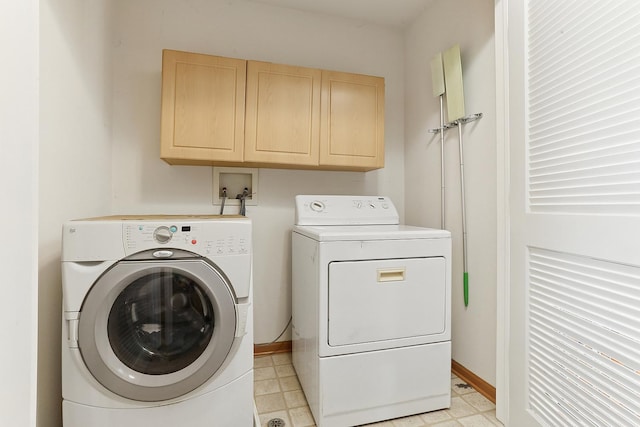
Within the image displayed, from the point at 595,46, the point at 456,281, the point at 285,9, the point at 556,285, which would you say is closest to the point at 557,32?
the point at 595,46

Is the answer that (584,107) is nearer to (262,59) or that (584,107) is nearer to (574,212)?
(574,212)

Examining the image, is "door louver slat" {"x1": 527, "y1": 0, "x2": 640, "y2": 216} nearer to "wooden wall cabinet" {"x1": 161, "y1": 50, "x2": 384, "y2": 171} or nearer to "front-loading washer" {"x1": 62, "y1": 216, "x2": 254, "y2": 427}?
"wooden wall cabinet" {"x1": 161, "y1": 50, "x2": 384, "y2": 171}

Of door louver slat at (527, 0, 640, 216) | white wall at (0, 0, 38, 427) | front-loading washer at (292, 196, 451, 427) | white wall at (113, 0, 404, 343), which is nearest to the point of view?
white wall at (0, 0, 38, 427)

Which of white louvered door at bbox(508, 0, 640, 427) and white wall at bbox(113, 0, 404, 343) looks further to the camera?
white wall at bbox(113, 0, 404, 343)

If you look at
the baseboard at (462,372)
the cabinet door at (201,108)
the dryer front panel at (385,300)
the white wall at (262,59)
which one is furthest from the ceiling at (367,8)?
the baseboard at (462,372)

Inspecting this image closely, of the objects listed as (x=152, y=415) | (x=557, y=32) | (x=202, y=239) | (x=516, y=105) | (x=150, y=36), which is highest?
(x=150, y=36)

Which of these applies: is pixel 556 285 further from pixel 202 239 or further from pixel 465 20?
pixel 465 20

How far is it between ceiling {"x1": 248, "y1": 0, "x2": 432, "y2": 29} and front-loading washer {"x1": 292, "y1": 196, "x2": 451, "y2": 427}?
1.67 m

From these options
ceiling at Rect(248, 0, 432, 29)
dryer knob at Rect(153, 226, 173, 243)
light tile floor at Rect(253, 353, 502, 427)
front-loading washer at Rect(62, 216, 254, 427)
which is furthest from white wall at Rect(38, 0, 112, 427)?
ceiling at Rect(248, 0, 432, 29)

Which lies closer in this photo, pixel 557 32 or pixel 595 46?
pixel 595 46

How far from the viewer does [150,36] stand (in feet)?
6.60

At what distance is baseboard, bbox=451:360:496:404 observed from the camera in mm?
1650

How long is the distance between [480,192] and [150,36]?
7.35 feet

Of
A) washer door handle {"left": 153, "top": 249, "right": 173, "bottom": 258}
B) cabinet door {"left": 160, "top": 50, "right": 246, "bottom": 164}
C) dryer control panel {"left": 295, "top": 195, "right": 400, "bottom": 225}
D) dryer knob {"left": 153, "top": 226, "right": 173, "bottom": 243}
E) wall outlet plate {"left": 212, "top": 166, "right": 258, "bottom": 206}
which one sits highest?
cabinet door {"left": 160, "top": 50, "right": 246, "bottom": 164}
